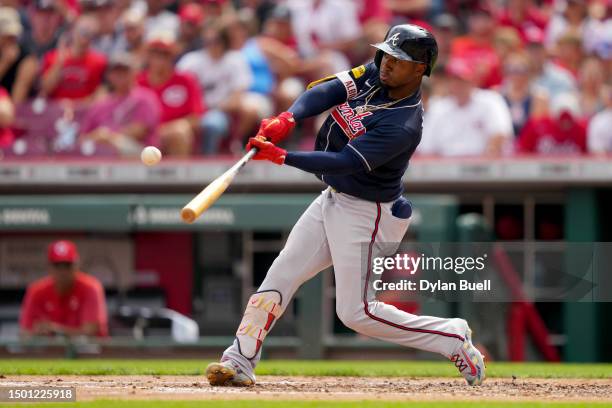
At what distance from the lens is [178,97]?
10805mm

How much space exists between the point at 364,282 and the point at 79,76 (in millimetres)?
6533

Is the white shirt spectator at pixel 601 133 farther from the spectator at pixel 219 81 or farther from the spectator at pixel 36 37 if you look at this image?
the spectator at pixel 36 37

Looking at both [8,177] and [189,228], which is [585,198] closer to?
[189,228]

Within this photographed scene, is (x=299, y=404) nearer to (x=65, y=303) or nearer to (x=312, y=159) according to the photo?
(x=312, y=159)

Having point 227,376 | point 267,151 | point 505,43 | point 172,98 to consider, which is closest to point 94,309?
point 172,98

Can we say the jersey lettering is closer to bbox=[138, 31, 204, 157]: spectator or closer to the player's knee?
the player's knee

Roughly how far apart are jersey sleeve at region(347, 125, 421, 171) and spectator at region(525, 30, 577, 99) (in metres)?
5.74

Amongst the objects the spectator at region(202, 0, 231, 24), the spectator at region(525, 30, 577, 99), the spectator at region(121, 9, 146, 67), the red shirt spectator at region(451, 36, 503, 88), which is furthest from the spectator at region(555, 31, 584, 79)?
the spectator at region(121, 9, 146, 67)

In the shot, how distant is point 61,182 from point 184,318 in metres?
1.60

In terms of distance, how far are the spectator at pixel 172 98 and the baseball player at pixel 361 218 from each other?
4818mm

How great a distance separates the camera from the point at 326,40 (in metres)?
11.9

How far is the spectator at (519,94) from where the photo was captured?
10.8m

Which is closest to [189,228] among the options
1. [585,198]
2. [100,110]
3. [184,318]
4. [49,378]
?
[184,318]

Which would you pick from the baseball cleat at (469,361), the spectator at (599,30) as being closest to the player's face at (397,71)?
the baseball cleat at (469,361)
